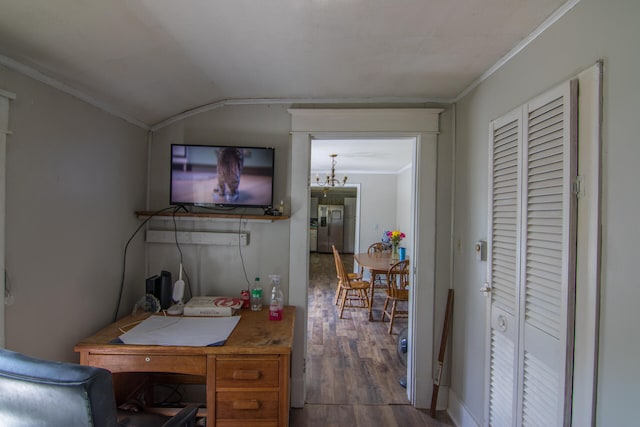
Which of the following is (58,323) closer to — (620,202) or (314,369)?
(314,369)

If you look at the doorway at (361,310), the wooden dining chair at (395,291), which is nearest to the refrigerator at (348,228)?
the doorway at (361,310)

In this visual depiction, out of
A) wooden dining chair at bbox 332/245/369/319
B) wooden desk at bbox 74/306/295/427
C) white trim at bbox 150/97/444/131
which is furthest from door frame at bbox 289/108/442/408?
wooden dining chair at bbox 332/245/369/319

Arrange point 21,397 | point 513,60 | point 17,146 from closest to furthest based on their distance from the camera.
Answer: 1. point 21,397
2. point 17,146
3. point 513,60

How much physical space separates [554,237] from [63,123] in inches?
87.5

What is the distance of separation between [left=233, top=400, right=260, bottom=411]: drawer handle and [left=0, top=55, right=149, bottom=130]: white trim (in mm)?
1741

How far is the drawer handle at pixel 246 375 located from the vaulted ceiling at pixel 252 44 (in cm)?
159

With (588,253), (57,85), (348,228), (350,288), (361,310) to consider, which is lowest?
(361,310)

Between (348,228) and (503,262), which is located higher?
(503,262)

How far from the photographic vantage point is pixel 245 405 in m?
1.42

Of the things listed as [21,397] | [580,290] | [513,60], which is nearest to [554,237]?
[580,290]

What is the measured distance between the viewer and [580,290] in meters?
0.99

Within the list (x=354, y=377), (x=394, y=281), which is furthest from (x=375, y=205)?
(x=354, y=377)

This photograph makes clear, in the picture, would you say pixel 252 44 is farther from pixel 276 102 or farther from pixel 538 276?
pixel 538 276

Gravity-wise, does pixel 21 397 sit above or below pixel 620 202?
below
